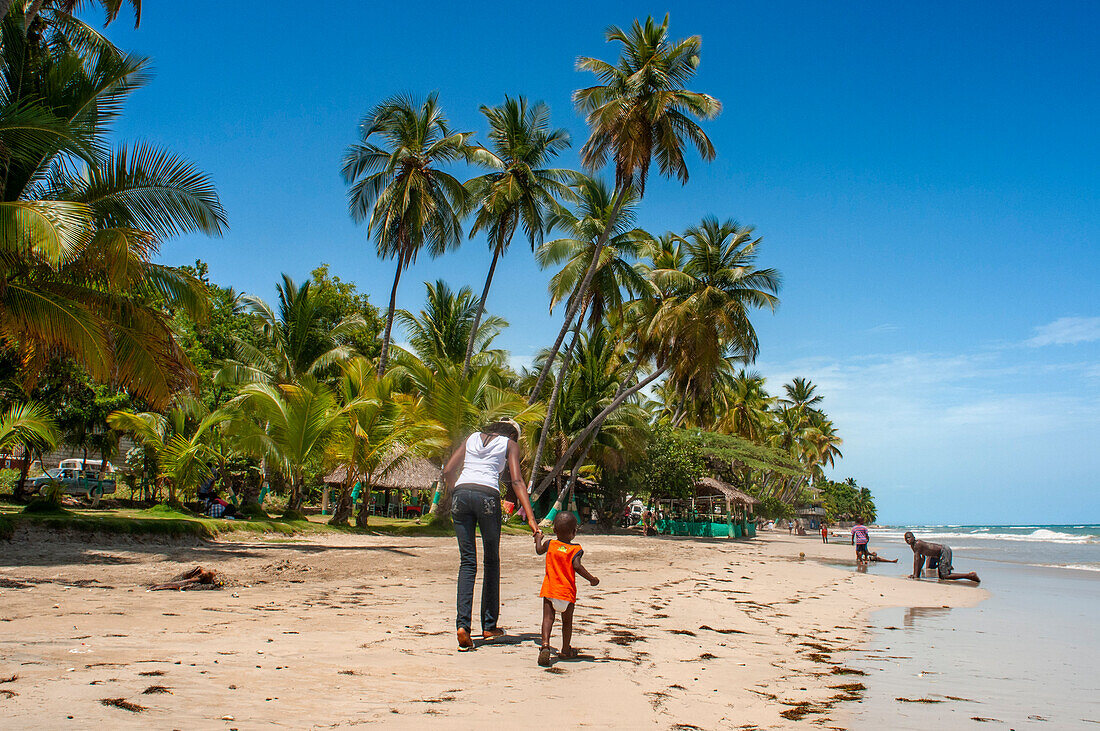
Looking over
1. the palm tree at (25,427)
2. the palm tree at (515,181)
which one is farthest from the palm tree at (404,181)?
the palm tree at (25,427)

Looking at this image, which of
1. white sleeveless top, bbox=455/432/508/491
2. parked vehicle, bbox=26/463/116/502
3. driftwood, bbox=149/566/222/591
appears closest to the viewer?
white sleeveless top, bbox=455/432/508/491

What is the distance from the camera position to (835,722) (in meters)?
3.50

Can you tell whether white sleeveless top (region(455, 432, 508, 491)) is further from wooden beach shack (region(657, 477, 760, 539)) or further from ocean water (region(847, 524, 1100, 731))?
wooden beach shack (region(657, 477, 760, 539))

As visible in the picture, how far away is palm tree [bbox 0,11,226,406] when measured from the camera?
845cm

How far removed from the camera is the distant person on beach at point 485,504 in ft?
14.7

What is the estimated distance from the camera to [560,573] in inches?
168

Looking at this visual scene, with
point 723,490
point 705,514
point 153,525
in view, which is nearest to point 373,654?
point 153,525

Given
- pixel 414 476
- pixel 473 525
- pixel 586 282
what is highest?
pixel 586 282

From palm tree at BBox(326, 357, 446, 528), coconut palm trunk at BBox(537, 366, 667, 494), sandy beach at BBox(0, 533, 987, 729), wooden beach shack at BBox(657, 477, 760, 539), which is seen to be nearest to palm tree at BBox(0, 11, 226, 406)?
sandy beach at BBox(0, 533, 987, 729)

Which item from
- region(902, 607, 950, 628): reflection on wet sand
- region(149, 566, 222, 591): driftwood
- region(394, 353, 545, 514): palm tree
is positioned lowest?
region(902, 607, 950, 628): reflection on wet sand

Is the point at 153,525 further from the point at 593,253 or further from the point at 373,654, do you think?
the point at 593,253

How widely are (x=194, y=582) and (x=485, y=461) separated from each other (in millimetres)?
3880

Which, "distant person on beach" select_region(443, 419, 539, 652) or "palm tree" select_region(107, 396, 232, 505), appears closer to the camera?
"distant person on beach" select_region(443, 419, 539, 652)

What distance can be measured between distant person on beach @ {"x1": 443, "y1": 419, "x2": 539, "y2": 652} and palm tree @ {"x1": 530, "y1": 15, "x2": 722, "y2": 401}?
703 inches
